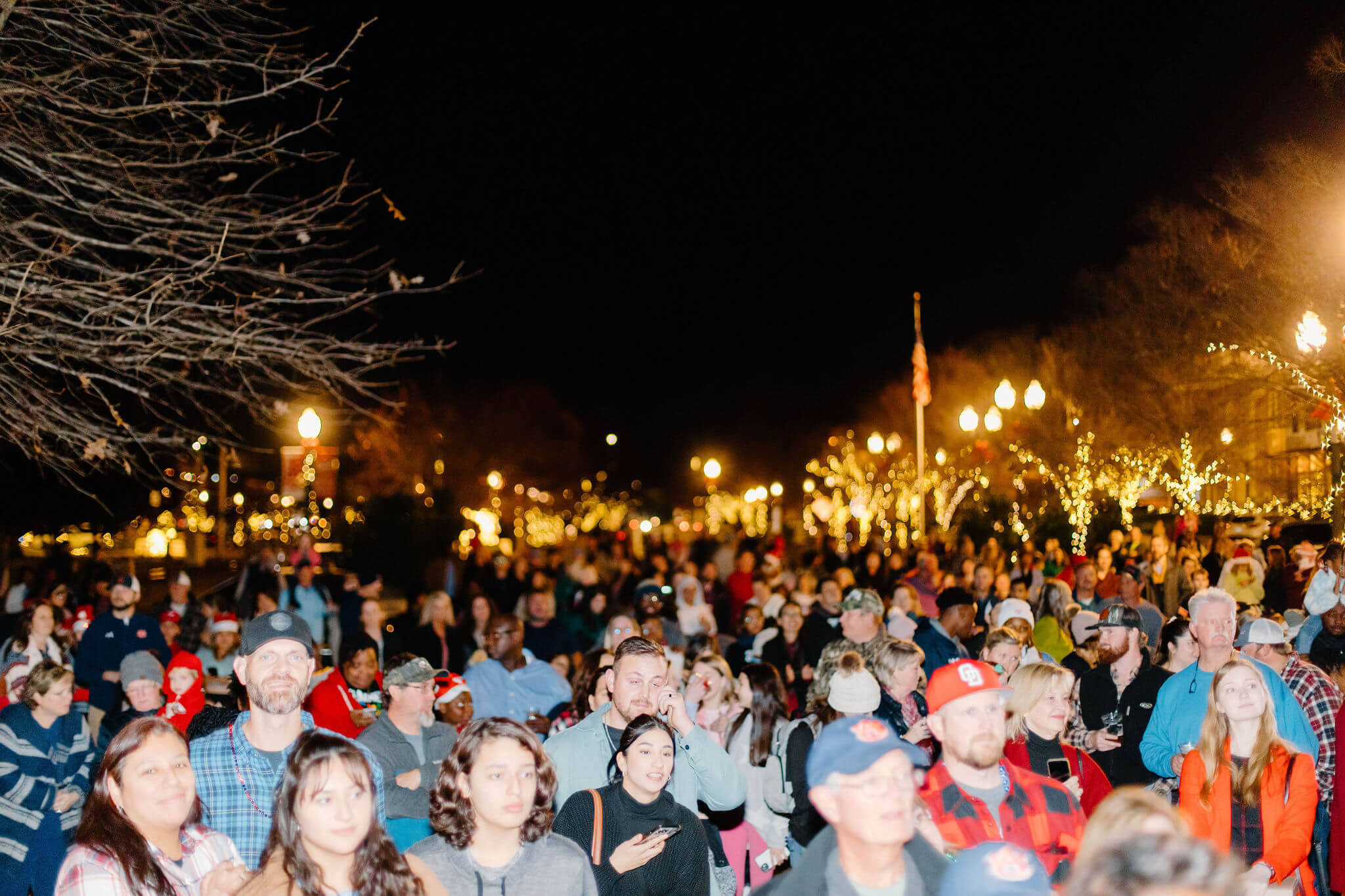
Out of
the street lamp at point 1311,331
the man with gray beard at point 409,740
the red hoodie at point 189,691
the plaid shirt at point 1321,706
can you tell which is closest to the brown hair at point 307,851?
the man with gray beard at point 409,740

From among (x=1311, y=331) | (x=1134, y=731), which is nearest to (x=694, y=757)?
(x=1134, y=731)

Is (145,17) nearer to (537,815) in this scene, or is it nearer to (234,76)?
(234,76)

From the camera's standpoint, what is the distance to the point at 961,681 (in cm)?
404

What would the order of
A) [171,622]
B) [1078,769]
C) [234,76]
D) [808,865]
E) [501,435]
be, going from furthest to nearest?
[501,435], [171,622], [234,76], [1078,769], [808,865]

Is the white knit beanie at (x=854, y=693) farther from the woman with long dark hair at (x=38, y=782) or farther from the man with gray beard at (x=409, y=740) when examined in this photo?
the woman with long dark hair at (x=38, y=782)

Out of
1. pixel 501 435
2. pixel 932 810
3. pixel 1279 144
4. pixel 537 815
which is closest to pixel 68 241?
pixel 537 815

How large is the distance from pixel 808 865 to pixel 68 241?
22.6ft

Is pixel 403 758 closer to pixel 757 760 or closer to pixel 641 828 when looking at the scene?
pixel 641 828

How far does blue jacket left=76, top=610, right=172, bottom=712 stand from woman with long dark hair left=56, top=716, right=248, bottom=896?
7953 mm

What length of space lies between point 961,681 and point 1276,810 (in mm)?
1768

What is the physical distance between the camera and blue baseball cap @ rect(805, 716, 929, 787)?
10.1 ft

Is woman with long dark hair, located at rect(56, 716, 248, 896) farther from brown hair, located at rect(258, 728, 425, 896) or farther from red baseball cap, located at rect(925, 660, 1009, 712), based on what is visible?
red baseball cap, located at rect(925, 660, 1009, 712)

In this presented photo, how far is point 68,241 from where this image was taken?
779cm

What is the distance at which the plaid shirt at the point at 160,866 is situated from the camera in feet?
11.3
